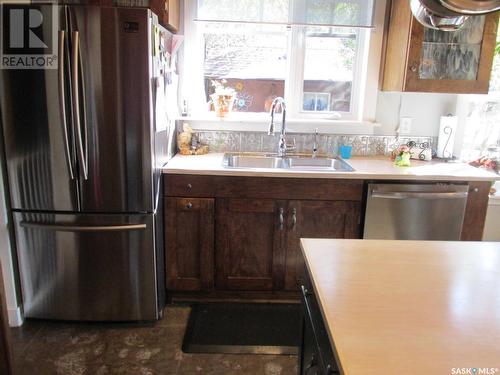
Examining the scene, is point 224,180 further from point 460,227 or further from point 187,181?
point 460,227

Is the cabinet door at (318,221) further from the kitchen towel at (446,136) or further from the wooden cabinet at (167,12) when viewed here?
the wooden cabinet at (167,12)

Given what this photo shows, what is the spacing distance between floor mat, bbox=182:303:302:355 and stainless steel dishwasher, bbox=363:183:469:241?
0.73 m

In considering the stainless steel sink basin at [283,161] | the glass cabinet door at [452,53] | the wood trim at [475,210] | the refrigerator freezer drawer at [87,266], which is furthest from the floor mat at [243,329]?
the glass cabinet door at [452,53]

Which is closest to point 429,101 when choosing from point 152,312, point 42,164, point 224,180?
point 224,180

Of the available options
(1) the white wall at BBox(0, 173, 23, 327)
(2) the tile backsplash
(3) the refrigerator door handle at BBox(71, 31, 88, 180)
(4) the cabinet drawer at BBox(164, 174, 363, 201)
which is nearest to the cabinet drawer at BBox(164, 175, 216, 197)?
(4) the cabinet drawer at BBox(164, 174, 363, 201)

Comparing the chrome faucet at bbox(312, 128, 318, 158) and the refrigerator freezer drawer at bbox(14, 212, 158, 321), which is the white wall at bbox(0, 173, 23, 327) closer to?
the refrigerator freezer drawer at bbox(14, 212, 158, 321)

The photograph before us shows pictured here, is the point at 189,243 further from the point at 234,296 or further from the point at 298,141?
the point at 298,141

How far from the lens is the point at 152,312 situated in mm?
2234

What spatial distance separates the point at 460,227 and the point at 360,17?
1505mm

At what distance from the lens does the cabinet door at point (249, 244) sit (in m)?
2.32

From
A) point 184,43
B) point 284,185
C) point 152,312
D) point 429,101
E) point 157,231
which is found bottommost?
point 152,312

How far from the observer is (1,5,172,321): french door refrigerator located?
1870 millimetres

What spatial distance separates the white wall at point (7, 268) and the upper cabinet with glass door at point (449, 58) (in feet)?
7.92

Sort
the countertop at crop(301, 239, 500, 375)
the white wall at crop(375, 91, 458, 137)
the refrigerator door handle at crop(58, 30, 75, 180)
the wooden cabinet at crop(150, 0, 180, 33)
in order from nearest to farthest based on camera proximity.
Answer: the countertop at crop(301, 239, 500, 375)
the refrigerator door handle at crop(58, 30, 75, 180)
the wooden cabinet at crop(150, 0, 180, 33)
the white wall at crop(375, 91, 458, 137)
